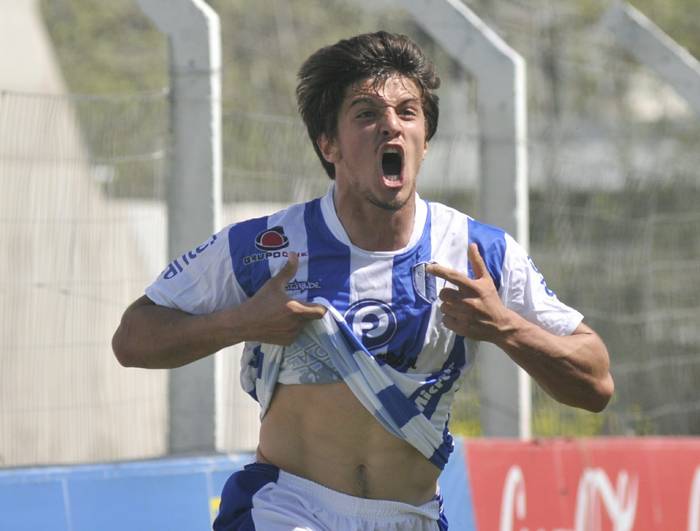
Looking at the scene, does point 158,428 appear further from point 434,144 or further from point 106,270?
point 434,144

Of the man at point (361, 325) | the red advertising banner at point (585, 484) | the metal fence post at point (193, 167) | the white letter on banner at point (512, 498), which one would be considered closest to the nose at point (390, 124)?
the man at point (361, 325)

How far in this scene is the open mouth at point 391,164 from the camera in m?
4.13

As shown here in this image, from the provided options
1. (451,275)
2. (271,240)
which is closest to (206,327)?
(271,240)

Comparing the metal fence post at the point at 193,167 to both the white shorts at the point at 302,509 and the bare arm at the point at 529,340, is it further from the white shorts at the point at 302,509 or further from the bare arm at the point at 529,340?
the bare arm at the point at 529,340

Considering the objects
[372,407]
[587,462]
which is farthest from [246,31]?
[372,407]

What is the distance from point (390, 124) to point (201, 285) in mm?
718

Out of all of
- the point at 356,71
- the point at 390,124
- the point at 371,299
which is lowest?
the point at 371,299

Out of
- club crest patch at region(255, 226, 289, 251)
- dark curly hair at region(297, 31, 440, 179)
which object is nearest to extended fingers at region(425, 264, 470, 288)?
club crest patch at region(255, 226, 289, 251)

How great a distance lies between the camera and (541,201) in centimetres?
779

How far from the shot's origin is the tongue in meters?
4.14

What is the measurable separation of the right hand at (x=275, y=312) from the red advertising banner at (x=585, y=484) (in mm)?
2664

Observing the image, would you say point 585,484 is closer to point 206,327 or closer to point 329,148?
point 329,148

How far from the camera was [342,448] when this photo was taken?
4.12m

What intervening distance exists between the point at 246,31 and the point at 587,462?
11789 millimetres
